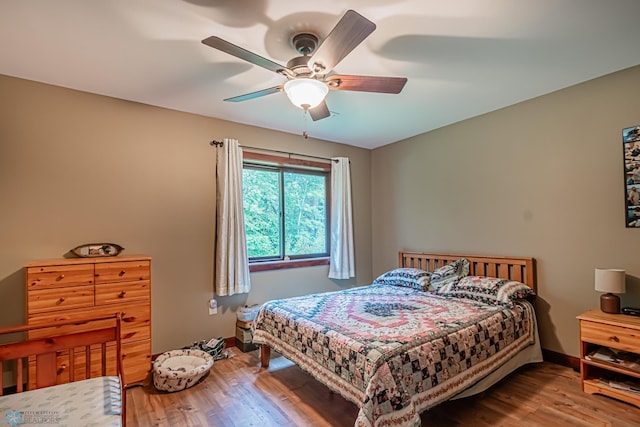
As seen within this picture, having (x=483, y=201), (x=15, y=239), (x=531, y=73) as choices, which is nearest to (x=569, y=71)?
(x=531, y=73)

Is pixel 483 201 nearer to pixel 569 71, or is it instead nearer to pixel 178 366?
pixel 569 71

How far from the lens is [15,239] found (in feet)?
8.60

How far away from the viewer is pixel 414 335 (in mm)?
2127

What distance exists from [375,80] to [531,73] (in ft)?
5.07

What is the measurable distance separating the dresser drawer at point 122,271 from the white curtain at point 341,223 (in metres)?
2.44

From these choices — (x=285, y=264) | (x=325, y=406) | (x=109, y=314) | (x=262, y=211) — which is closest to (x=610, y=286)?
(x=325, y=406)

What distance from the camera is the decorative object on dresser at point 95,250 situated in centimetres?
278

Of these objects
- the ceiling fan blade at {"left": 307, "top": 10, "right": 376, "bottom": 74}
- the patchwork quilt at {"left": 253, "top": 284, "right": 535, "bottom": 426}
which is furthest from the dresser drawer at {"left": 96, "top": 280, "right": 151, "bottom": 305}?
the ceiling fan blade at {"left": 307, "top": 10, "right": 376, "bottom": 74}

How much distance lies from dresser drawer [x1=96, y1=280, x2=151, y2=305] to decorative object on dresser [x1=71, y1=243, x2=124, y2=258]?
37 centimetres

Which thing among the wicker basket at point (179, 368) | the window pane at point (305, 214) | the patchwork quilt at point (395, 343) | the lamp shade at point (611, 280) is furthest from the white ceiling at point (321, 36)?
the wicker basket at point (179, 368)

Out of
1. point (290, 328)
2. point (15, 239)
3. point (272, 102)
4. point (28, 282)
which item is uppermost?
point (272, 102)

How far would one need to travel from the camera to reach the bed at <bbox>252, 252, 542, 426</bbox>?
186 cm

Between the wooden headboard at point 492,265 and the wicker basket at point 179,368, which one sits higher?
the wooden headboard at point 492,265

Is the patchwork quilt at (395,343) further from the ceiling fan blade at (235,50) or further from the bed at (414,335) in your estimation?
the ceiling fan blade at (235,50)
